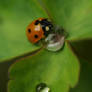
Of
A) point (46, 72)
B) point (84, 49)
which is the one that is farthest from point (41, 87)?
point (84, 49)

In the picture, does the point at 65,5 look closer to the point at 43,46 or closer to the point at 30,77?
the point at 43,46

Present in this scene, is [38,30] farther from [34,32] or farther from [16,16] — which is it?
[16,16]

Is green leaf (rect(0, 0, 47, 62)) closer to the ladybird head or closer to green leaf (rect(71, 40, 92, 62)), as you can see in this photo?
the ladybird head

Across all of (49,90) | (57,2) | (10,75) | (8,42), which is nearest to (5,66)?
(8,42)

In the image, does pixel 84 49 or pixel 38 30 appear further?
pixel 84 49

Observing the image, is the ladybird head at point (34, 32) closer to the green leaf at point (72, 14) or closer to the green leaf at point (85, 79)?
the green leaf at point (72, 14)
